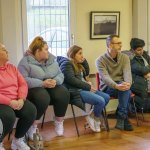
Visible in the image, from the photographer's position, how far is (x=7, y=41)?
13.4 ft

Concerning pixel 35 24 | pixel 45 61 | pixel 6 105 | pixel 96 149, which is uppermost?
pixel 35 24

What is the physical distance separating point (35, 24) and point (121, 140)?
6.35ft

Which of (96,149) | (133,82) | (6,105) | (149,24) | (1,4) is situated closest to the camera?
(6,105)

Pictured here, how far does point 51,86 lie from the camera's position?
366 centimetres

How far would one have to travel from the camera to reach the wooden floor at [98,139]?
3.47 m

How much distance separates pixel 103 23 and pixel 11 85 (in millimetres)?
2237

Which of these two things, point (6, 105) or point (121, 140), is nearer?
point (6, 105)

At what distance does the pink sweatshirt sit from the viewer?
3.21 meters

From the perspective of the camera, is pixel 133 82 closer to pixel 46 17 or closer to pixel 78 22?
pixel 78 22

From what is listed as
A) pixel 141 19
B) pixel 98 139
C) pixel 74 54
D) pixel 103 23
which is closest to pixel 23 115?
pixel 98 139

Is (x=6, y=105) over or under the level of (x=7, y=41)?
under

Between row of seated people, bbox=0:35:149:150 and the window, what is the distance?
0.56 m

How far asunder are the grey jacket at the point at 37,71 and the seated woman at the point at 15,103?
0.20 m

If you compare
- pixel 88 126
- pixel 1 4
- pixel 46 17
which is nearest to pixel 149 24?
pixel 46 17
